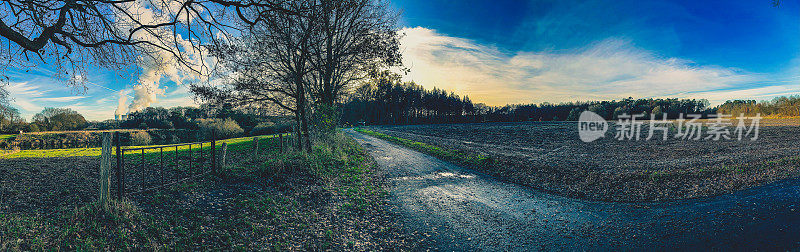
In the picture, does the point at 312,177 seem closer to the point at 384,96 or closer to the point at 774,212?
the point at 774,212

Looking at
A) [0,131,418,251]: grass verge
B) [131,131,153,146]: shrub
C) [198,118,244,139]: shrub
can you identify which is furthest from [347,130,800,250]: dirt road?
[198,118,244,139]: shrub

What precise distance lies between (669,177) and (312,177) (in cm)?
1225

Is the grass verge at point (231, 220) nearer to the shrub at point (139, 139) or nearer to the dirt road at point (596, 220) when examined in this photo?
the dirt road at point (596, 220)

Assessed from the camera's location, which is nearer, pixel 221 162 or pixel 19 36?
pixel 19 36

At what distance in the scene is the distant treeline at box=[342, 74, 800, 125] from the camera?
57812mm

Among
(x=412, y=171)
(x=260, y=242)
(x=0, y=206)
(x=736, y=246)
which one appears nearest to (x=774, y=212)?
(x=736, y=246)

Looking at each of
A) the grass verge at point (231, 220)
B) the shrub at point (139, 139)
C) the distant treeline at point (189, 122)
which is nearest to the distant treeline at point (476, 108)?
the distant treeline at point (189, 122)

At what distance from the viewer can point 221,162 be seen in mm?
7559

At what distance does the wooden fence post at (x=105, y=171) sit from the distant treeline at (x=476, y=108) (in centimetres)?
4991

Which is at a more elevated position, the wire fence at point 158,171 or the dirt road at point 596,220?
the wire fence at point 158,171

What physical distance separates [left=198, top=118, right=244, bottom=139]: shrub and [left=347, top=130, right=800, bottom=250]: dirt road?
3163cm

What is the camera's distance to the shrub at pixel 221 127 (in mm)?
30781

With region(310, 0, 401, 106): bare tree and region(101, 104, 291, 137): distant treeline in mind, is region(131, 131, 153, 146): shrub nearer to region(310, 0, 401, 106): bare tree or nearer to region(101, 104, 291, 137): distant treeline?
region(101, 104, 291, 137): distant treeline

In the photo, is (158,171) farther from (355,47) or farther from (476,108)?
(476,108)
